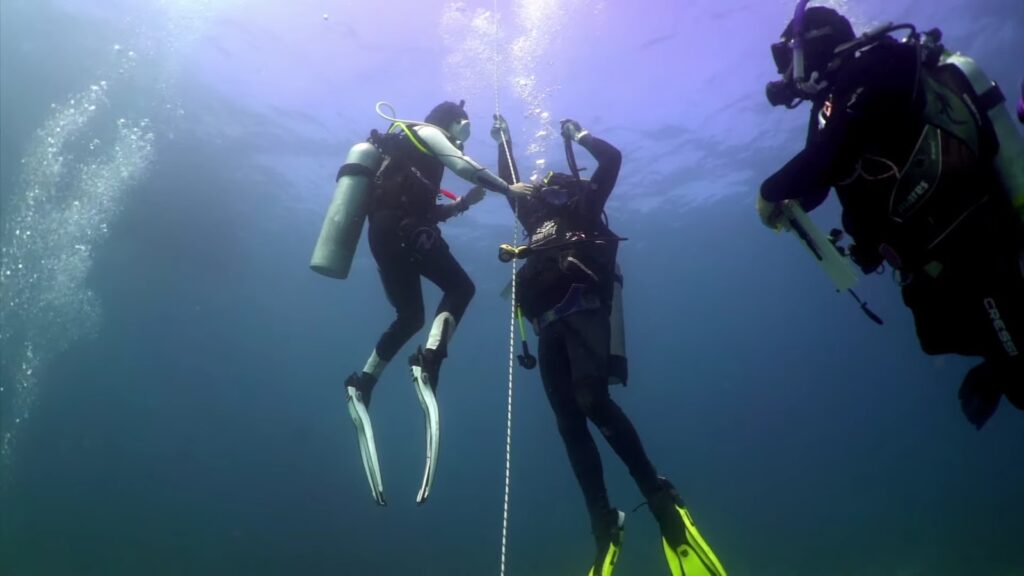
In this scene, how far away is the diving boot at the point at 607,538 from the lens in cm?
416

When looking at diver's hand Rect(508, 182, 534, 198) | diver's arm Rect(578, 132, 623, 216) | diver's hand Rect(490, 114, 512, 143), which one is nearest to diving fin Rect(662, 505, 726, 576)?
diver's arm Rect(578, 132, 623, 216)

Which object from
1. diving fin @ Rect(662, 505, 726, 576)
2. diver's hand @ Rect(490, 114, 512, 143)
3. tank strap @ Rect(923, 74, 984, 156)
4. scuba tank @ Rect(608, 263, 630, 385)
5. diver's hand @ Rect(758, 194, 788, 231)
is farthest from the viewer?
diver's hand @ Rect(490, 114, 512, 143)

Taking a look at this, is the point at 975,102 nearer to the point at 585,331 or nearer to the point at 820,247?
the point at 820,247

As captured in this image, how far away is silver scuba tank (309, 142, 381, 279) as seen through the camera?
5.27 meters

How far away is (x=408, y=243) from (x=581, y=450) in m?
2.57

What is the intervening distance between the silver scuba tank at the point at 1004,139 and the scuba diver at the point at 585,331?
9.16 ft

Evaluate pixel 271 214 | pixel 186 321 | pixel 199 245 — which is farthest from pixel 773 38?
pixel 186 321

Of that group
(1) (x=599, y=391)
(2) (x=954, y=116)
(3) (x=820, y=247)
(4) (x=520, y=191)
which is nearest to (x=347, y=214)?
(4) (x=520, y=191)

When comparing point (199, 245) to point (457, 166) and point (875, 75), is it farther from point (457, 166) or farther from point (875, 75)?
point (875, 75)

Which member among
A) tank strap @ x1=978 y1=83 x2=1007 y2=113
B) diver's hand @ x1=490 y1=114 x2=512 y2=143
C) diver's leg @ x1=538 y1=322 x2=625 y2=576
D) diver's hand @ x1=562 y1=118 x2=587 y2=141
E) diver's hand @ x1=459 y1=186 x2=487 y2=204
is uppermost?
diver's hand @ x1=490 y1=114 x2=512 y2=143

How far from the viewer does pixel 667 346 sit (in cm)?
6650

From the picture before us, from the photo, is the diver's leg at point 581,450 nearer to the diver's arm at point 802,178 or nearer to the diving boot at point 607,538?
the diving boot at point 607,538

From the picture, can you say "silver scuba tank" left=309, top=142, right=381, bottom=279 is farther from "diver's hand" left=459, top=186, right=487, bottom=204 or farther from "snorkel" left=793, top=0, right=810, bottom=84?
"snorkel" left=793, top=0, right=810, bottom=84

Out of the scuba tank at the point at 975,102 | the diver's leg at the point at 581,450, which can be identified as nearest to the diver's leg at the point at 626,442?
the diver's leg at the point at 581,450
